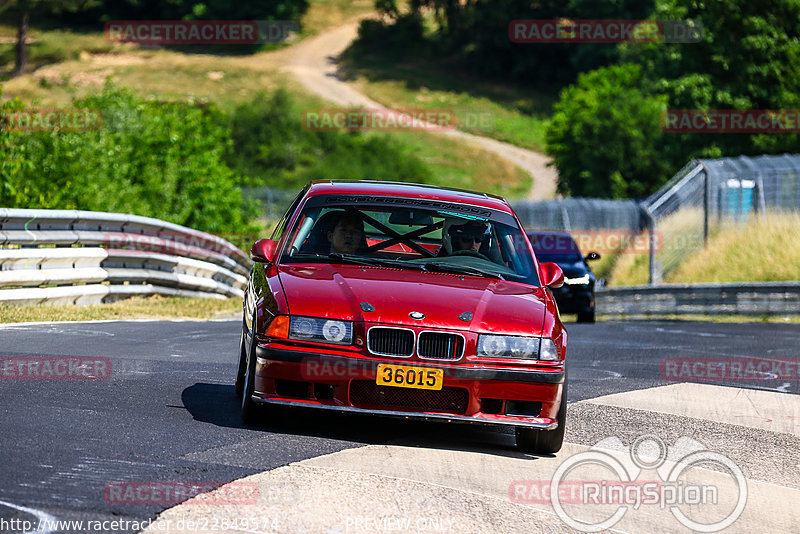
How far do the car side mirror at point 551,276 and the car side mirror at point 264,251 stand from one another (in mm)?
1797

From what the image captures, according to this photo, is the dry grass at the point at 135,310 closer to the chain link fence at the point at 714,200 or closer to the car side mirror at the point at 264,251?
the car side mirror at the point at 264,251

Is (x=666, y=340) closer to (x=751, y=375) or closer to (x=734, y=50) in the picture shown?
(x=751, y=375)

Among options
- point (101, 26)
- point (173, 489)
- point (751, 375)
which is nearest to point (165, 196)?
point (751, 375)

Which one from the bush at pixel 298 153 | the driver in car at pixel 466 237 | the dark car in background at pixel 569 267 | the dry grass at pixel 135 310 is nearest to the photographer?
the driver in car at pixel 466 237

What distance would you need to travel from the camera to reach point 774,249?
91.7 feet

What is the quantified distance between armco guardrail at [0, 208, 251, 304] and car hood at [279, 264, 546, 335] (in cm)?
711

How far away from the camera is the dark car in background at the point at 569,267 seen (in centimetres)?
2030

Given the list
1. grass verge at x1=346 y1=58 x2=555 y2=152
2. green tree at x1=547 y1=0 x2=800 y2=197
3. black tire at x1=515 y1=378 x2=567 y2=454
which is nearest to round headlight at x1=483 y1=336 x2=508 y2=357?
black tire at x1=515 y1=378 x2=567 y2=454

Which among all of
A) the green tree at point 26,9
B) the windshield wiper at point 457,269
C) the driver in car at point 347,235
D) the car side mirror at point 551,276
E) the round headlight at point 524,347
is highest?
the green tree at point 26,9

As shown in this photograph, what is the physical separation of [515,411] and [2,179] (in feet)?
41.4

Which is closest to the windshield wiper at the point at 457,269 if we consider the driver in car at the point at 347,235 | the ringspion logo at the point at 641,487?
the driver in car at the point at 347,235

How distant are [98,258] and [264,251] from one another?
8067mm

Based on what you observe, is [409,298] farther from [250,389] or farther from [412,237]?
[412,237]

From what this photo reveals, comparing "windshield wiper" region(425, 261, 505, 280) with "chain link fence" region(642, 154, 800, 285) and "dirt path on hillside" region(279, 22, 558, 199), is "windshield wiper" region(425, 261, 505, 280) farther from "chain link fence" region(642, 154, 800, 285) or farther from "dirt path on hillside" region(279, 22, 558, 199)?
"dirt path on hillside" region(279, 22, 558, 199)
